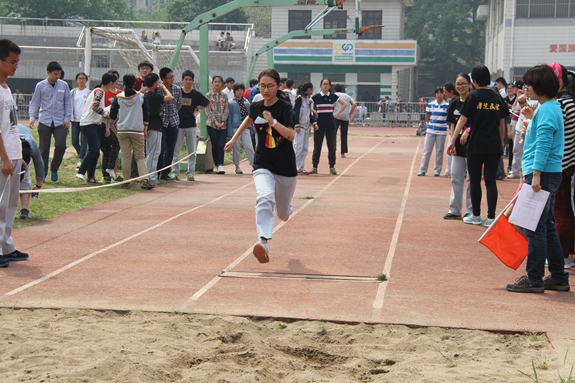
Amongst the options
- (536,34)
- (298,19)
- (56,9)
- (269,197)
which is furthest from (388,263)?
(56,9)

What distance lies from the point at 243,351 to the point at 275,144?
2.71 m

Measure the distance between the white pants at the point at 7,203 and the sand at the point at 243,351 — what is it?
1632 mm

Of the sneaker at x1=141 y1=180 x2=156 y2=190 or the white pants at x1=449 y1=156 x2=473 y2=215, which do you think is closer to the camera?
the white pants at x1=449 y1=156 x2=473 y2=215

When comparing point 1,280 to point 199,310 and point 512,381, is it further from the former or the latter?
point 512,381

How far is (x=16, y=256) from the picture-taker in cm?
655

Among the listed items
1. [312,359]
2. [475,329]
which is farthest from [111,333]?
[475,329]

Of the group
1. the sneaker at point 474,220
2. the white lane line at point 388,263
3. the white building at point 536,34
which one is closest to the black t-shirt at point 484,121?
the sneaker at point 474,220

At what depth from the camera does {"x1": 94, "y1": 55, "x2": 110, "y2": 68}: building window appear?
34.8 meters

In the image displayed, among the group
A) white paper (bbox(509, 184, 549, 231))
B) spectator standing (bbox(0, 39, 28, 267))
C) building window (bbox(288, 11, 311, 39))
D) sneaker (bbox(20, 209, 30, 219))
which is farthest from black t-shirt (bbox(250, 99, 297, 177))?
building window (bbox(288, 11, 311, 39))

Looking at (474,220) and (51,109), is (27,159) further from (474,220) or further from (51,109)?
(474,220)

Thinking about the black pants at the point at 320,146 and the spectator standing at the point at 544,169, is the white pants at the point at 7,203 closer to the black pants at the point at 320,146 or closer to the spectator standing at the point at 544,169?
the spectator standing at the point at 544,169

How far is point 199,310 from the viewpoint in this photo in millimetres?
5043

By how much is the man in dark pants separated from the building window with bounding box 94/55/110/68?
2360 cm

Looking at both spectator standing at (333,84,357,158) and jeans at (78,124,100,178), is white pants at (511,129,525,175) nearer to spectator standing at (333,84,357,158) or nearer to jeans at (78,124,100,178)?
spectator standing at (333,84,357,158)
